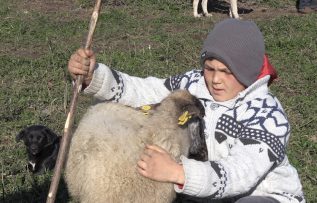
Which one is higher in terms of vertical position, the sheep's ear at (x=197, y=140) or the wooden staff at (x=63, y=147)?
the wooden staff at (x=63, y=147)

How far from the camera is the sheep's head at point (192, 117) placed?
3.22 metres

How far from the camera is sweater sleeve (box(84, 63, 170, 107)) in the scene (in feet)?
11.7

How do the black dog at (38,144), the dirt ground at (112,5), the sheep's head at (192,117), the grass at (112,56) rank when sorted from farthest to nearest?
the dirt ground at (112,5), the grass at (112,56), the black dog at (38,144), the sheep's head at (192,117)

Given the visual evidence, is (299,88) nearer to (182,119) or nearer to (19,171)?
(19,171)

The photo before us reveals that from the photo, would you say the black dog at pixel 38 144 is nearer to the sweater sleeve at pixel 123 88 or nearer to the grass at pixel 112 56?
the grass at pixel 112 56

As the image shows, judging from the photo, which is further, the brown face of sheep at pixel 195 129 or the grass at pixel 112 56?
the grass at pixel 112 56

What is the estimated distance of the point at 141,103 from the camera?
391 cm

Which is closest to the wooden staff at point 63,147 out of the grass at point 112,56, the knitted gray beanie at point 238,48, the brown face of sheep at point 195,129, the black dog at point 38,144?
the brown face of sheep at point 195,129

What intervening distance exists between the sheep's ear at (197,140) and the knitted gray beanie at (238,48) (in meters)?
0.40

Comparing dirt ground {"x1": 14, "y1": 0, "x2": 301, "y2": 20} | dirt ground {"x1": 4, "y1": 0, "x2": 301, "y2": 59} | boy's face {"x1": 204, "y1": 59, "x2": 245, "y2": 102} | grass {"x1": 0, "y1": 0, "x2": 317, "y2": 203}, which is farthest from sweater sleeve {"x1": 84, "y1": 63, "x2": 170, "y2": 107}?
dirt ground {"x1": 14, "y1": 0, "x2": 301, "y2": 20}

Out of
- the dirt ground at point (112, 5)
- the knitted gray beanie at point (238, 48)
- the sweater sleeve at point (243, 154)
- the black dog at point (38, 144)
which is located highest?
the knitted gray beanie at point (238, 48)

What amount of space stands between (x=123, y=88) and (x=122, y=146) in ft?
3.01

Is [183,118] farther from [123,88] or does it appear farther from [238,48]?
[123,88]

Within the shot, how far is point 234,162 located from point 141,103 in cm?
92
